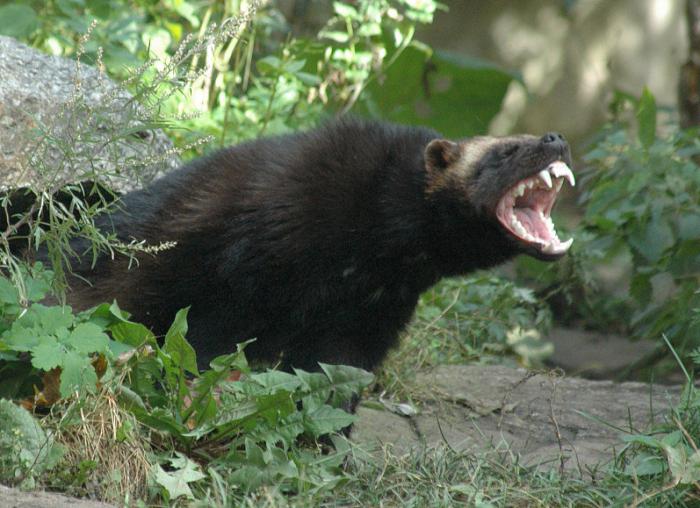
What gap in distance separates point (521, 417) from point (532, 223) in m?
0.79

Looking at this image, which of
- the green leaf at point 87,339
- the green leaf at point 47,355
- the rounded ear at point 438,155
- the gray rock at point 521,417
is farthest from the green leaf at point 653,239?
the green leaf at point 47,355

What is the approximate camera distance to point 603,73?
11.1 metres

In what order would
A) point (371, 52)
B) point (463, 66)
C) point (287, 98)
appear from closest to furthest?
point (287, 98), point (371, 52), point (463, 66)

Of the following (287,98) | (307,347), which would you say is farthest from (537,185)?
(287,98)

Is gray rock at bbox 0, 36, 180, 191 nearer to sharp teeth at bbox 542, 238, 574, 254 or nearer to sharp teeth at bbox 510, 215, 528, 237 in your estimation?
sharp teeth at bbox 510, 215, 528, 237

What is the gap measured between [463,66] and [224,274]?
15.3 feet

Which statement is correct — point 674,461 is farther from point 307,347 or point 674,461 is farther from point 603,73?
point 603,73

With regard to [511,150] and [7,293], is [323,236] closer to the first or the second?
[511,150]

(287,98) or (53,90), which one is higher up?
(53,90)

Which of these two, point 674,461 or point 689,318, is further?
point 689,318

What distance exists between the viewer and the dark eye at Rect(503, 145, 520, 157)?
13.3 ft

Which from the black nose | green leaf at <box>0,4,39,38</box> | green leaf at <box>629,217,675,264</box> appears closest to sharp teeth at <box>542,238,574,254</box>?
the black nose

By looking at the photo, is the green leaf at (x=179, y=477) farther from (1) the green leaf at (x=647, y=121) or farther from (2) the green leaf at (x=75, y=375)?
(1) the green leaf at (x=647, y=121)

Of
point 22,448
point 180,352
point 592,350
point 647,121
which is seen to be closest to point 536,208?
point 180,352
